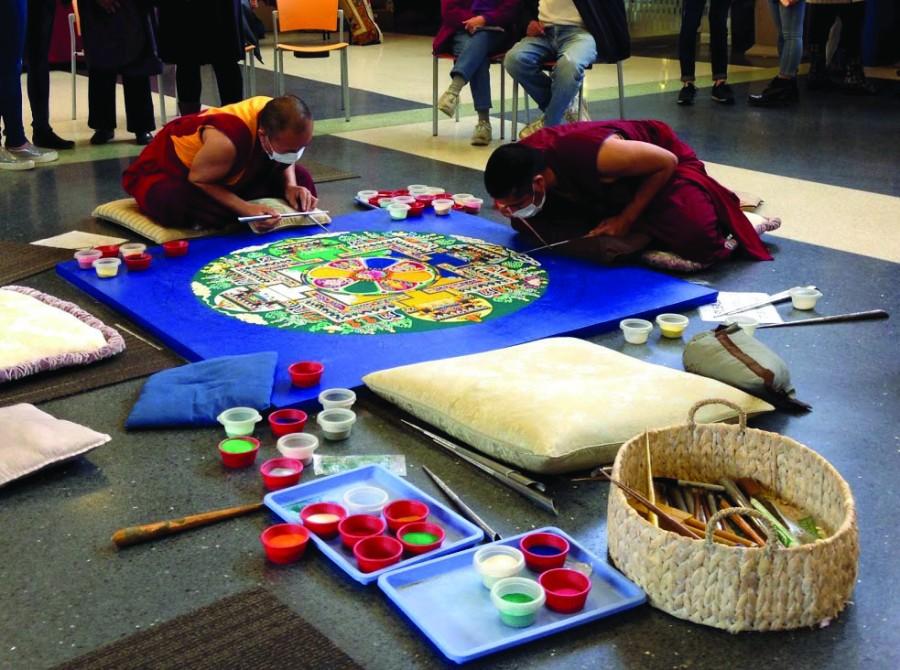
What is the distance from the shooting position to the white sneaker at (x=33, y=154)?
531 centimetres

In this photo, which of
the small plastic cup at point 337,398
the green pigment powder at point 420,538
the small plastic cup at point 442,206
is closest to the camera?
the green pigment powder at point 420,538

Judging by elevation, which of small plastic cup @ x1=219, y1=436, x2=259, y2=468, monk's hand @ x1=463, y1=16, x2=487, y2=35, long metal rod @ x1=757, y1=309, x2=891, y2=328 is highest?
monk's hand @ x1=463, y1=16, x2=487, y2=35

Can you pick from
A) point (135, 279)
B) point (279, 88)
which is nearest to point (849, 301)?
point (135, 279)

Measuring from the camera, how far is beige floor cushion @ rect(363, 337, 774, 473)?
2.38 m

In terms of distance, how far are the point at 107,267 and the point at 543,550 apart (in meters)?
2.07

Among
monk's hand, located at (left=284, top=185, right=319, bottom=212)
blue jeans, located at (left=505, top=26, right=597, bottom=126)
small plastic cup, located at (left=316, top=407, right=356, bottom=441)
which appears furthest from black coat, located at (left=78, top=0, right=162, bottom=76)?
small plastic cup, located at (left=316, top=407, right=356, bottom=441)

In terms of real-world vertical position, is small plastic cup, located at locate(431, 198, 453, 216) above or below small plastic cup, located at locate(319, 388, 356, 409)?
above

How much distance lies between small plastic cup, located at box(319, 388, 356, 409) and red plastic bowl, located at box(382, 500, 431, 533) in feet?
1.60

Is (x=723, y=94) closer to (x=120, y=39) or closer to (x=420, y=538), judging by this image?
(x=120, y=39)

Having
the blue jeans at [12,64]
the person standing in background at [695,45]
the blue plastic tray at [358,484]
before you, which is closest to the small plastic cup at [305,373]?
the blue plastic tray at [358,484]

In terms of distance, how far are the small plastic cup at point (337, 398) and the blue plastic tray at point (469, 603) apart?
70 cm

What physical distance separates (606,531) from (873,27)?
280 inches

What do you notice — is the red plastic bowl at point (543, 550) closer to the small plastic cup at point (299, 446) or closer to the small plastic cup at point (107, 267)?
the small plastic cup at point (299, 446)

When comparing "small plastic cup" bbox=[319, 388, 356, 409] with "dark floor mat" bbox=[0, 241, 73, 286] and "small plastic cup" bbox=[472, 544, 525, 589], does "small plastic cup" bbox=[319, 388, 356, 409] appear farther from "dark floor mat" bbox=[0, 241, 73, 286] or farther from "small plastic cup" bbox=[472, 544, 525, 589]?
"dark floor mat" bbox=[0, 241, 73, 286]
